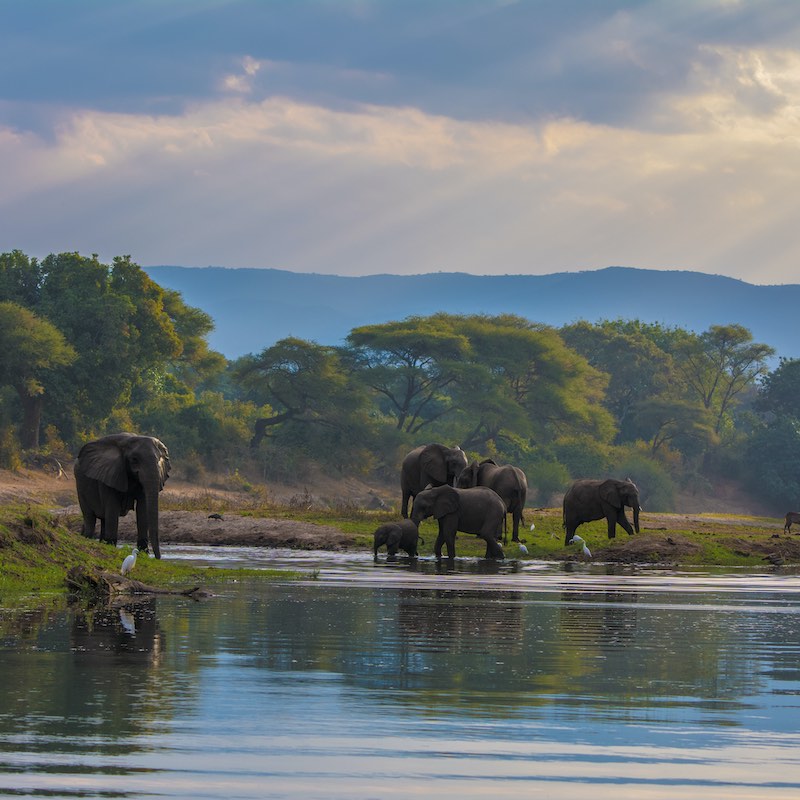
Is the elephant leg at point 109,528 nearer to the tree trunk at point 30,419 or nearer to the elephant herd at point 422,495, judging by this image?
the elephant herd at point 422,495

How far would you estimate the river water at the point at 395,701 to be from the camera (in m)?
8.98

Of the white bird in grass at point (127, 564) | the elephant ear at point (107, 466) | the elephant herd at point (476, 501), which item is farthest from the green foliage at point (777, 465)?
the white bird in grass at point (127, 564)

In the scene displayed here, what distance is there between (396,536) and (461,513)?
148 cm

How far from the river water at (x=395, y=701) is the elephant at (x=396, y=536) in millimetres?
12790

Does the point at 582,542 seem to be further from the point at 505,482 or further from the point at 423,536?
the point at 423,536

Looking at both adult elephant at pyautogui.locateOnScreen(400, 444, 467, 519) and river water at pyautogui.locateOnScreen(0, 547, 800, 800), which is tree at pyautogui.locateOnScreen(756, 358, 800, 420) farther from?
river water at pyautogui.locateOnScreen(0, 547, 800, 800)

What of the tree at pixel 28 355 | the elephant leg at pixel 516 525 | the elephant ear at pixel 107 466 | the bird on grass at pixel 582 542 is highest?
the tree at pixel 28 355

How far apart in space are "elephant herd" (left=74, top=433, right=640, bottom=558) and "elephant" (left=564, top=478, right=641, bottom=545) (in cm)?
2

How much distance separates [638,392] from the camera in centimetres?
11438

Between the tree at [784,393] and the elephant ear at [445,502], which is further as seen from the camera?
the tree at [784,393]

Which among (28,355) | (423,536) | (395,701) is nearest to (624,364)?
(28,355)

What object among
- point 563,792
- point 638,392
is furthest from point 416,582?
point 638,392

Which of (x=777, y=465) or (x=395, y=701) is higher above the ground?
(x=777, y=465)

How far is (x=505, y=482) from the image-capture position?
128ft
